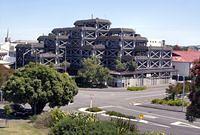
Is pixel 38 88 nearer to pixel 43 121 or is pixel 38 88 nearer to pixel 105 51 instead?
pixel 43 121

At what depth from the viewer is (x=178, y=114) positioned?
5366 cm

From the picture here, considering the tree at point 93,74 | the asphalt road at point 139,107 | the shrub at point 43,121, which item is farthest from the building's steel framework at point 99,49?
the shrub at point 43,121

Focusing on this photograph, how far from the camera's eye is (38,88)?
1769 inches

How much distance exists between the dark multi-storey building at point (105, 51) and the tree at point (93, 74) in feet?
13.4

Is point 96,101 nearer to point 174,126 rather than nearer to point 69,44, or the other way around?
point 174,126

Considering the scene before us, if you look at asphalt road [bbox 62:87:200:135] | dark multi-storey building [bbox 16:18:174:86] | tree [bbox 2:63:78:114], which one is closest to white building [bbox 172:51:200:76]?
dark multi-storey building [bbox 16:18:174:86]

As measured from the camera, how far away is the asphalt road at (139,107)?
144 ft

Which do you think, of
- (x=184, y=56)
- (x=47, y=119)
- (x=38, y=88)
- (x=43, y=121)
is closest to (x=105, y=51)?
(x=184, y=56)

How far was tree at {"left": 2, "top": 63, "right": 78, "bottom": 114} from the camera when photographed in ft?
146

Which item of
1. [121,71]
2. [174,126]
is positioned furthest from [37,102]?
[121,71]

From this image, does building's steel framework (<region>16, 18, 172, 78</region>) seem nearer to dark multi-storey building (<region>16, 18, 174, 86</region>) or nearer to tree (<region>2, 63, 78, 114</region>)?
dark multi-storey building (<region>16, 18, 174, 86</region>)

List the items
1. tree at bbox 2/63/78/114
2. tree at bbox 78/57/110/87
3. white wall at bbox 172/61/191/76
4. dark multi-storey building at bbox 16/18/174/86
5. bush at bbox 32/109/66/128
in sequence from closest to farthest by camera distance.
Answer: bush at bbox 32/109/66/128
tree at bbox 2/63/78/114
tree at bbox 78/57/110/87
dark multi-storey building at bbox 16/18/174/86
white wall at bbox 172/61/191/76

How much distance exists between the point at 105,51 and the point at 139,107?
35221 mm

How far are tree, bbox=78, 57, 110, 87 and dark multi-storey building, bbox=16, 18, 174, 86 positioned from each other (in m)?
4.08
